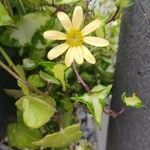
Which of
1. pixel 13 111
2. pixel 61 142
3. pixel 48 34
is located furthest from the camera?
pixel 13 111

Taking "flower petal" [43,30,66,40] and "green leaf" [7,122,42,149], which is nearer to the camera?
"flower petal" [43,30,66,40]

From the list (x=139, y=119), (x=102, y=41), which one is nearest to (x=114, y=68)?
(x=139, y=119)

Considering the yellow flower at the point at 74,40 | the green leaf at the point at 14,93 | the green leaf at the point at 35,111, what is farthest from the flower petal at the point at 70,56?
the green leaf at the point at 14,93

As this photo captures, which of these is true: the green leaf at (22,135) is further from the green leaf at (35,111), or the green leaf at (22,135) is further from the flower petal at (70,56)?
the flower petal at (70,56)

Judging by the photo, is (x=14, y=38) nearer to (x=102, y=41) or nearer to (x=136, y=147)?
(x=102, y=41)

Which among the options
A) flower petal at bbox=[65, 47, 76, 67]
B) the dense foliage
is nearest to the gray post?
the dense foliage

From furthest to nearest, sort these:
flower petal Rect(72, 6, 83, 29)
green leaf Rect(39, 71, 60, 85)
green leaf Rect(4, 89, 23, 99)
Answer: green leaf Rect(4, 89, 23, 99), green leaf Rect(39, 71, 60, 85), flower petal Rect(72, 6, 83, 29)

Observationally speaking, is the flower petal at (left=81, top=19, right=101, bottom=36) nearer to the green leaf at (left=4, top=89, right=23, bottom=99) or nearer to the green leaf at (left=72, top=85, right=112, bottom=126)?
the green leaf at (left=72, top=85, right=112, bottom=126)
